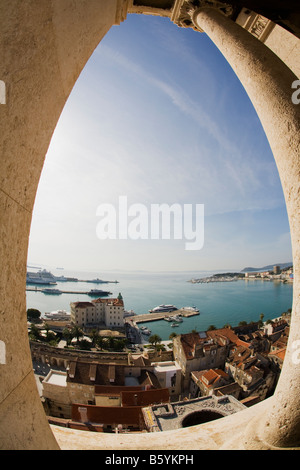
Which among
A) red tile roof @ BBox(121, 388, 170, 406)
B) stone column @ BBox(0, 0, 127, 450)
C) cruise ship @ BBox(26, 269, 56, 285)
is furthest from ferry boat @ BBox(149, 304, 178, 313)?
cruise ship @ BBox(26, 269, 56, 285)

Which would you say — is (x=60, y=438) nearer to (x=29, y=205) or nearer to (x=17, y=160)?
(x=29, y=205)

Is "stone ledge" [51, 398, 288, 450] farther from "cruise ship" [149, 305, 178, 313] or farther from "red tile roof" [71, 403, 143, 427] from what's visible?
"cruise ship" [149, 305, 178, 313]

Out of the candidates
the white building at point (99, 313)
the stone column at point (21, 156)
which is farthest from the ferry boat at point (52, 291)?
the stone column at point (21, 156)

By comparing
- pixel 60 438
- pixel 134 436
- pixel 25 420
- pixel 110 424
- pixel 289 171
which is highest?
pixel 289 171

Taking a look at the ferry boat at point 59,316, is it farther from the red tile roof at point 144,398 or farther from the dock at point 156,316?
the red tile roof at point 144,398

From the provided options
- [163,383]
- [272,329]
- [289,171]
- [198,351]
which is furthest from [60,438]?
[272,329]

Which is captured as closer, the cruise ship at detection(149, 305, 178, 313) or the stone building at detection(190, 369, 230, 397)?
the stone building at detection(190, 369, 230, 397)
